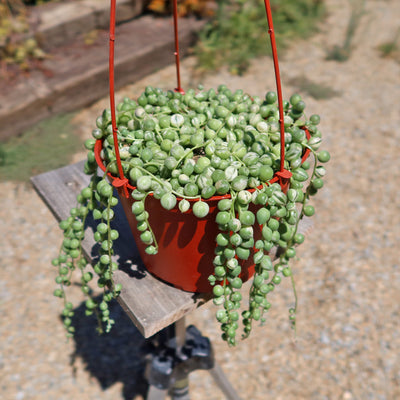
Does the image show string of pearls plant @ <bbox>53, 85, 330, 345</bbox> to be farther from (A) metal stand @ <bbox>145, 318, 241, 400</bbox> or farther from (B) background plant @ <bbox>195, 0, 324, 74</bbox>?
(B) background plant @ <bbox>195, 0, 324, 74</bbox>

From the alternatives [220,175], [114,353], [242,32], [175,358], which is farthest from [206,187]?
[242,32]

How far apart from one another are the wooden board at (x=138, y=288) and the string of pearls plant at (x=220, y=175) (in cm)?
6

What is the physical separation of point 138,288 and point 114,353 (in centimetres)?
136

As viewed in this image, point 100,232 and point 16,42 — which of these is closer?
point 100,232

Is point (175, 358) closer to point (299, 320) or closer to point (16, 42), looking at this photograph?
point (299, 320)

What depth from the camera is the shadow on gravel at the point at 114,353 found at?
87.6 inches

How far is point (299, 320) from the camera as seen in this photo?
2.49 m

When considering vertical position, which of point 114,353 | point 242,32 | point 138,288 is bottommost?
point 114,353

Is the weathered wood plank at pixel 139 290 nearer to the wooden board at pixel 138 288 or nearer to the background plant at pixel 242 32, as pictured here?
the wooden board at pixel 138 288

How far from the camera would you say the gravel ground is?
2.21m

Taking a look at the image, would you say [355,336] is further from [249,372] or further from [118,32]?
[118,32]

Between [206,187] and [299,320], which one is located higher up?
[206,187]

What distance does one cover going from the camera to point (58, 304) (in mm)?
2531

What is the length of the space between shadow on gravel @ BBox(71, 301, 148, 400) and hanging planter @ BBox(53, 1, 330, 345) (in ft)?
3.92
